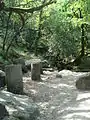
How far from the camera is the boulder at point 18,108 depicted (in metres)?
7.39

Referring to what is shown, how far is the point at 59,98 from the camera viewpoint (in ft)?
35.1

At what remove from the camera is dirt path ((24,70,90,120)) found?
26.2 ft

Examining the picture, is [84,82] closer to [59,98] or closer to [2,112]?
[59,98]

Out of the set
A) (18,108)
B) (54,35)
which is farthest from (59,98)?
(54,35)

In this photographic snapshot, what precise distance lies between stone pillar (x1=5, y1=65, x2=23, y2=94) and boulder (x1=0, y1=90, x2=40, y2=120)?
188 centimetres

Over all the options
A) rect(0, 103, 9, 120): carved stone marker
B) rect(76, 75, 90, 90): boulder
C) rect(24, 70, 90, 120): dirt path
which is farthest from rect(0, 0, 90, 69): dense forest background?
rect(0, 103, 9, 120): carved stone marker

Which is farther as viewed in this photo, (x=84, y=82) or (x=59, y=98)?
(x=84, y=82)

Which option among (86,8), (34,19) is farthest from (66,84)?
(34,19)

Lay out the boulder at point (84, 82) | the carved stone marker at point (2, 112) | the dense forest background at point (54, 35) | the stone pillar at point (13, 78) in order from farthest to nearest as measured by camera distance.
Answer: the dense forest background at point (54, 35), the boulder at point (84, 82), the stone pillar at point (13, 78), the carved stone marker at point (2, 112)

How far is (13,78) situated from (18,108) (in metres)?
3.11

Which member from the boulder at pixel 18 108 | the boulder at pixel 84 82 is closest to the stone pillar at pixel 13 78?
the boulder at pixel 18 108

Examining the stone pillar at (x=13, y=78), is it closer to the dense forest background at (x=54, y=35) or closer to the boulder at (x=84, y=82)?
the boulder at (x=84, y=82)

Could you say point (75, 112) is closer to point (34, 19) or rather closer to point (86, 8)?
point (86, 8)

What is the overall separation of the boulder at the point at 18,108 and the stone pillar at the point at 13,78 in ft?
6.18
